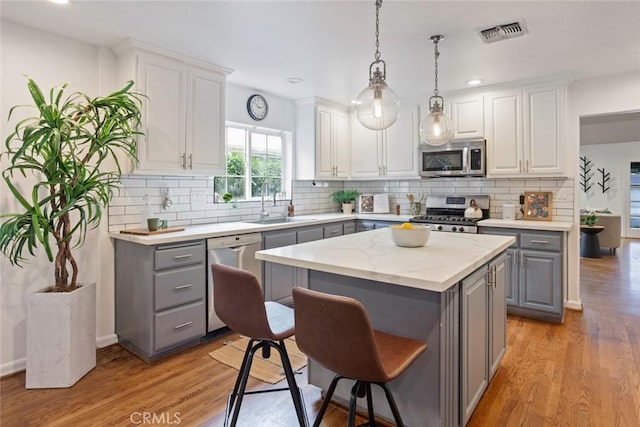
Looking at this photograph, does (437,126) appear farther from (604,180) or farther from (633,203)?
(633,203)

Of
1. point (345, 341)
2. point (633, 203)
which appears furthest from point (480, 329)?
point (633, 203)

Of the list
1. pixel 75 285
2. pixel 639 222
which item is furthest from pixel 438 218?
pixel 639 222

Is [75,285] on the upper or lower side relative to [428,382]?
upper

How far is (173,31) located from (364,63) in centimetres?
157

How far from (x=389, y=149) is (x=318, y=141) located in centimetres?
92

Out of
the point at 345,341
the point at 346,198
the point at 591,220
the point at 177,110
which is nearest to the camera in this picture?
the point at 345,341

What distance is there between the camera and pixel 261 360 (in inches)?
108

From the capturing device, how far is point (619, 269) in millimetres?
5648

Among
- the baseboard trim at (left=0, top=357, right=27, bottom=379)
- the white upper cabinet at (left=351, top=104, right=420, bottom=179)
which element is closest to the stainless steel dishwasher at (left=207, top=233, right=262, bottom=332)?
the baseboard trim at (left=0, top=357, right=27, bottom=379)

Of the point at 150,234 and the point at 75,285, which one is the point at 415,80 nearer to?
the point at 150,234

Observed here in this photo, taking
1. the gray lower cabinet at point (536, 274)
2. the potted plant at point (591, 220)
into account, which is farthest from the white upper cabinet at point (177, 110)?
the potted plant at point (591, 220)

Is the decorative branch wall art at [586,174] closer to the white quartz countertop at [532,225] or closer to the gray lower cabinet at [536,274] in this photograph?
the white quartz countertop at [532,225]

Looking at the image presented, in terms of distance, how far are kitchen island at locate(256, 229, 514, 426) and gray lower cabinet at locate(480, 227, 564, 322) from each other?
1.62m

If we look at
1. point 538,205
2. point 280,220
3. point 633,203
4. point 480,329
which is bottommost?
point 480,329
